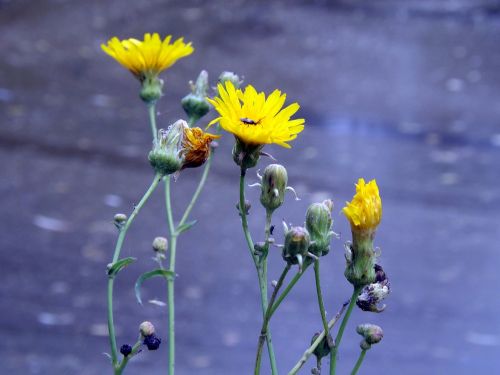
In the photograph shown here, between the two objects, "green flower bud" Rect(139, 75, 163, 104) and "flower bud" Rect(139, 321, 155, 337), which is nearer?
"flower bud" Rect(139, 321, 155, 337)

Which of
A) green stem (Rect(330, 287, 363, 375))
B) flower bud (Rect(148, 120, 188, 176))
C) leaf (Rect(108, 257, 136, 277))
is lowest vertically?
green stem (Rect(330, 287, 363, 375))

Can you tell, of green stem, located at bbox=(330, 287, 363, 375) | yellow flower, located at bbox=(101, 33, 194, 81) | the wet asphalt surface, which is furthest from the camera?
the wet asphalt surface

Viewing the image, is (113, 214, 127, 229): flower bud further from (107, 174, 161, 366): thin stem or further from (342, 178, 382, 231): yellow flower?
(342, 178, 382, 231): yellow flower

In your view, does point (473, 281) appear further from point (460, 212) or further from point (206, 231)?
point (206, 231)

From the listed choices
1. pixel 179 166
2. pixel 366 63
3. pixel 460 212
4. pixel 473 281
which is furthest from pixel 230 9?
pixel 179 166

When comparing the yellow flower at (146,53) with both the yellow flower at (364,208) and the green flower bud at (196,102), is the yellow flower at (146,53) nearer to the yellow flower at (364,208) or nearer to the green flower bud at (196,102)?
the green flower bud at (196,102)

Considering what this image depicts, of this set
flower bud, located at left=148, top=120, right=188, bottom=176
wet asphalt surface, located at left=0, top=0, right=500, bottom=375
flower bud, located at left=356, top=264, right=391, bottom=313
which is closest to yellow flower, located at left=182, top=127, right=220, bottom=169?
flower bud, located at left=148, top=120, right=188, bottom=176

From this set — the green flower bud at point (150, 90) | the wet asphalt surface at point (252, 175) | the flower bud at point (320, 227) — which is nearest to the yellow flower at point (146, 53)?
the green flower bud at point (150, 90)

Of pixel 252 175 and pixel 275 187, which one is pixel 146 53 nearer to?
pixel 275 187
